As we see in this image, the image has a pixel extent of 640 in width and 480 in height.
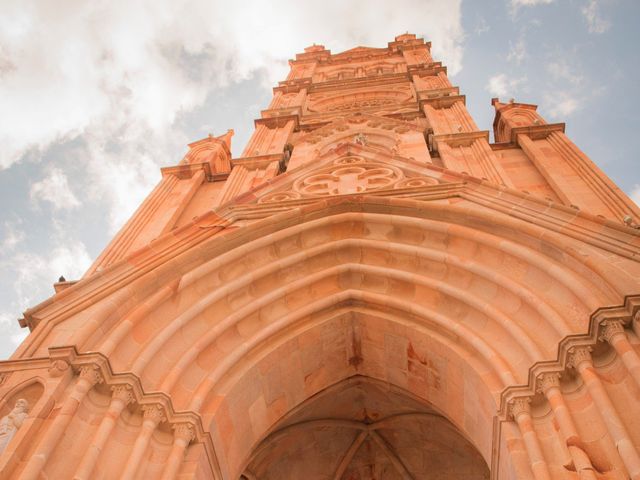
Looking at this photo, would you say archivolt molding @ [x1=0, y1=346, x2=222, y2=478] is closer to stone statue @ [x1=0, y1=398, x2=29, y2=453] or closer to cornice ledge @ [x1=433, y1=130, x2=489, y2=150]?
stone statue @ [x1=0, y1=398, x2=29, y2=453]

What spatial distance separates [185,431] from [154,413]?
0.38 m

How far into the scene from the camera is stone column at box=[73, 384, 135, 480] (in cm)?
537

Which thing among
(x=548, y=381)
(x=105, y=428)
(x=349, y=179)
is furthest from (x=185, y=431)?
(x=349, y=179)

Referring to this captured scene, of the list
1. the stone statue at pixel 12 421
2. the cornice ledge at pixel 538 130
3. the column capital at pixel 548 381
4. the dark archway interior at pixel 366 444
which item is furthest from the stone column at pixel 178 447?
the cornice ledge at pixel 538 130

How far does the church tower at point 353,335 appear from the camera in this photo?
5.73m

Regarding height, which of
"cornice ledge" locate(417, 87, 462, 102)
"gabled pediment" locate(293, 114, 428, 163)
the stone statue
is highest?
"cornice ledge" locate(417, 87, 462, 102)

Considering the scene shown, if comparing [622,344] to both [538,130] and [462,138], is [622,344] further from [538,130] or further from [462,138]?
[538,130]

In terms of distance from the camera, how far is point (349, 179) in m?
11.1

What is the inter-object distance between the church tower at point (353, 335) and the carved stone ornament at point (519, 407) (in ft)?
0.06

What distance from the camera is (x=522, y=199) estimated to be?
8273 millimetres

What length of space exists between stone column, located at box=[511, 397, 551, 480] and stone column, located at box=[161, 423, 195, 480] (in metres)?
3.39

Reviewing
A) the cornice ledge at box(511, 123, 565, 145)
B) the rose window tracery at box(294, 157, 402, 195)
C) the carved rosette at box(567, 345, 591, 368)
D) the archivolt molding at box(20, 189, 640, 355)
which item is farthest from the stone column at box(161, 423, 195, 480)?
the cornice ledge at box(511, 123, 565, 145)

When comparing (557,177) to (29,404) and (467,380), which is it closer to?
(467,380)

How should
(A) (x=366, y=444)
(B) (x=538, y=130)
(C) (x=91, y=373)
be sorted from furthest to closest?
(B) (x=538, y=130) < (A) (x=366, y=444) < (C) (x=91, y=373)
